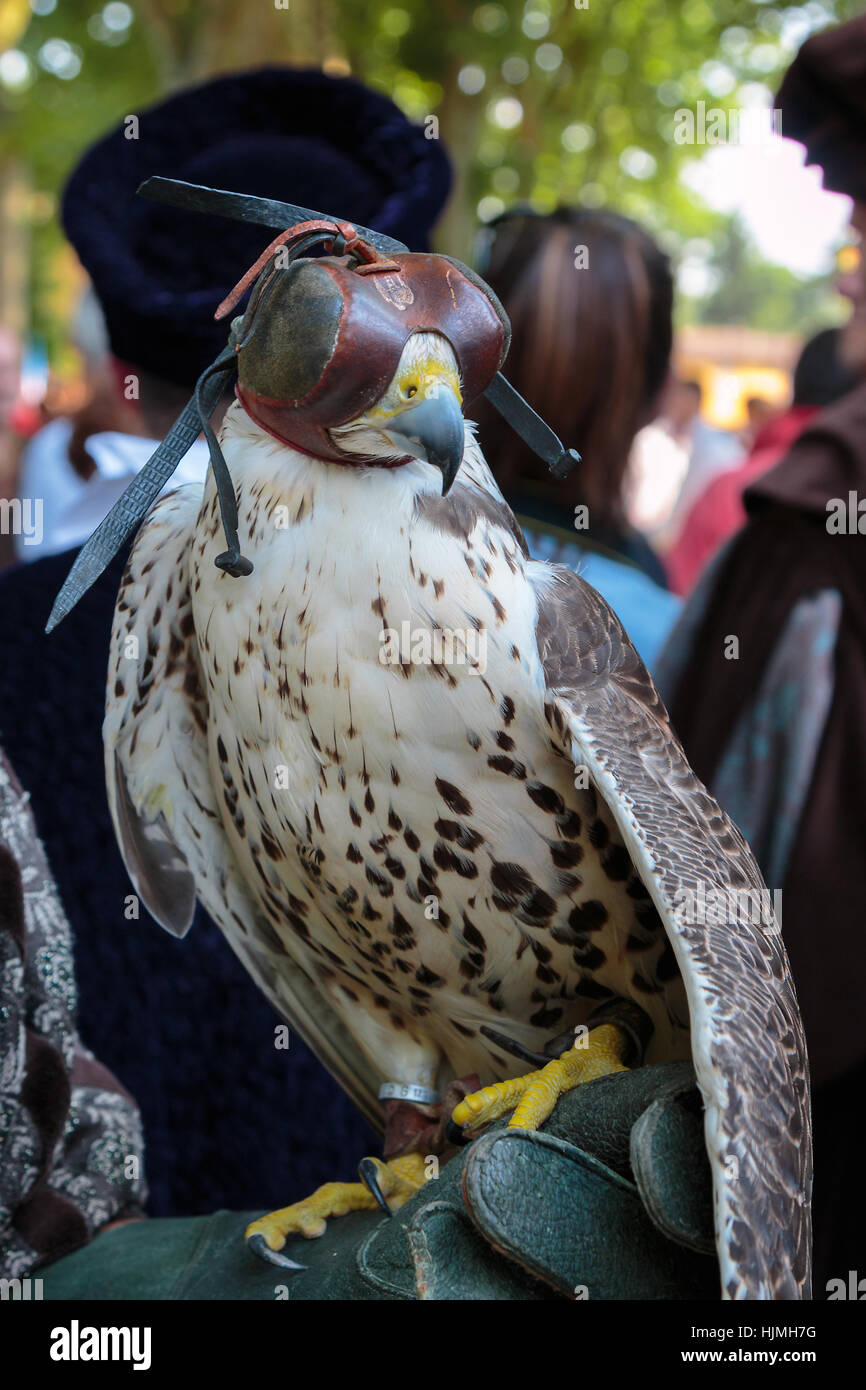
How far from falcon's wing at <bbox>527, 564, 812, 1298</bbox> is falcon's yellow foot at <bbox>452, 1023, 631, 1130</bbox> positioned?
0.76 feet

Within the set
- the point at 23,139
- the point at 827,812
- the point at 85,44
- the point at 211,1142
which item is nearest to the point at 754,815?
the point at 827,812

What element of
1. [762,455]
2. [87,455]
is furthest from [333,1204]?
[762,455]

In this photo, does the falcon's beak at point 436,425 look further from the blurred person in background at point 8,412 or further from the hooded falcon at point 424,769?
the blurred person in background at point 8,412

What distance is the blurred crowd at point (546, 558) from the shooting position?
2.25 m

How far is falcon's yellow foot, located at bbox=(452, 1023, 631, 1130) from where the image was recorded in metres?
1.55

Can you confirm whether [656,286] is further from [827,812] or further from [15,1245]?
[15,1245]

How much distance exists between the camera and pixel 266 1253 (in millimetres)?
1720

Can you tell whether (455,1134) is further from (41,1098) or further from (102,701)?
(102,701)

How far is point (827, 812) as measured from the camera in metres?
2.56

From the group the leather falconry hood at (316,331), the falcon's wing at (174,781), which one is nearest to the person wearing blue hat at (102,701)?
→ the falcon's wing at (174,781)

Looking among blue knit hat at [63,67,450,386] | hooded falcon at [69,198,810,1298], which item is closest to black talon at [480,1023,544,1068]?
hooded falcon at [69,198,810,1298]

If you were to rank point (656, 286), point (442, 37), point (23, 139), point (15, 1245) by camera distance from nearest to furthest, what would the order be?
point (15, 1245) → point (656, 286) → point (442, 37) → point (23, 139)

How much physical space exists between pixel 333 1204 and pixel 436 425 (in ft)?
3.62

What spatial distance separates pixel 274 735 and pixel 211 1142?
111 centimetres
